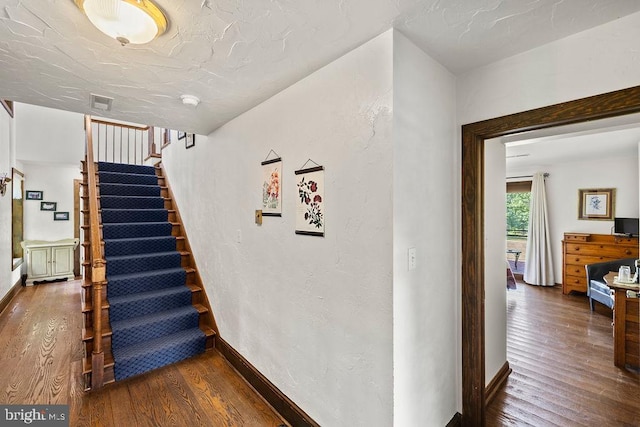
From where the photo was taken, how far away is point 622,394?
7.43 ft

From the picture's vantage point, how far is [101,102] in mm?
2168

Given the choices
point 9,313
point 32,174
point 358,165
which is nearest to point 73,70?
point 358,165

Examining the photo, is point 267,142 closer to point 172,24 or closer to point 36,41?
point 172,24

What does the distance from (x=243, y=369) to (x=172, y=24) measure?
2485 mm

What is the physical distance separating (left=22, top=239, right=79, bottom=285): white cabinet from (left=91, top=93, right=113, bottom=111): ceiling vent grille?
17.0 ft

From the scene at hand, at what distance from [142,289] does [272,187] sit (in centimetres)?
221

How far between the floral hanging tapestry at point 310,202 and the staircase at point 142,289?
1934 millimetres

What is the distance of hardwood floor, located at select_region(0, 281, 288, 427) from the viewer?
2031 mm

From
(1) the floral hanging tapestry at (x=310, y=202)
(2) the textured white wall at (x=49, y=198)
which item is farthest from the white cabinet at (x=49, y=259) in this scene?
(1) the floral hanging tapestry at (x=310, y=202)

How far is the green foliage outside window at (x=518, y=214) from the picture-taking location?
6.66 meters

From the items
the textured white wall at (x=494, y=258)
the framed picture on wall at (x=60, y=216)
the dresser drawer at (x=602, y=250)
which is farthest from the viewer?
the framed picture on wall at (x=60, y=216)

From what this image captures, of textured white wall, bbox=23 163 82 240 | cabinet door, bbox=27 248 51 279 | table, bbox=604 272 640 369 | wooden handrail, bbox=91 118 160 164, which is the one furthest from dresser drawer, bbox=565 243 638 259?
textured white wall, bbox=23 163 82 240

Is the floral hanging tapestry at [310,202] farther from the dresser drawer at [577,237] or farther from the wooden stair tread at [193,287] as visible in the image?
the dresser drawer at [577,237]

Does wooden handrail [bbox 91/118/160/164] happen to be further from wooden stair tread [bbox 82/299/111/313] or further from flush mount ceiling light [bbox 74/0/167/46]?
flush mount ceiling light [bbox 74/0/167/46]
